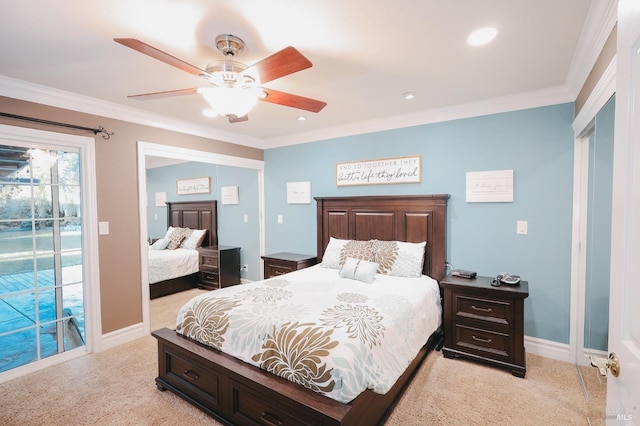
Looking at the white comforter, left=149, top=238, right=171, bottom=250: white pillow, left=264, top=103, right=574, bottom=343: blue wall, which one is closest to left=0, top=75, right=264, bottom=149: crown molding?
left=149, top=238, right=171, bottom=250: white pillow

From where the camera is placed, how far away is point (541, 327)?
2846 millimetres

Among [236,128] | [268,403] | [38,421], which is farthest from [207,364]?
[236,128]

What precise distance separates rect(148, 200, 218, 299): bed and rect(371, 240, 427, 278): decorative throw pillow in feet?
7.66

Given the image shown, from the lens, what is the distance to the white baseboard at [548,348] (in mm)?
2732

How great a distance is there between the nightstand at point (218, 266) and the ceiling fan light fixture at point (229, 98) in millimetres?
2618

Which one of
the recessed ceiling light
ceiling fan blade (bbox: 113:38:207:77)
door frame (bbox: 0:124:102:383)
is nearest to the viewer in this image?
ceiling fan blade (bbox: 113:38:207:77)

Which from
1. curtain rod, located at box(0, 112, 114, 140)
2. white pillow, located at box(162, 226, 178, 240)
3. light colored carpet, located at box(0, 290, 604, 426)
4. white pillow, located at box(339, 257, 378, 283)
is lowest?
light colored carpet, located at box(0, 290, 604, 426)

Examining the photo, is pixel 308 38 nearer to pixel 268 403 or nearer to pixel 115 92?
pixel 115 92

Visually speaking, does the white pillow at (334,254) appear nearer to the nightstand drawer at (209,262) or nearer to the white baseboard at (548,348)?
the nightstand drawer at (209,262)

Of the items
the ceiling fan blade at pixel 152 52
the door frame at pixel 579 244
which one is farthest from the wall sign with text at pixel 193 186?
the door frame at pixel 579 244

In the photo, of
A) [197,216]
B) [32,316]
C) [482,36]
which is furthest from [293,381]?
[197,216]

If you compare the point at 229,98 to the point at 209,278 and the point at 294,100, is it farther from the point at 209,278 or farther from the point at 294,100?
the point at 209,278

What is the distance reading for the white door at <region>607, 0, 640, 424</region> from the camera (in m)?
0.78

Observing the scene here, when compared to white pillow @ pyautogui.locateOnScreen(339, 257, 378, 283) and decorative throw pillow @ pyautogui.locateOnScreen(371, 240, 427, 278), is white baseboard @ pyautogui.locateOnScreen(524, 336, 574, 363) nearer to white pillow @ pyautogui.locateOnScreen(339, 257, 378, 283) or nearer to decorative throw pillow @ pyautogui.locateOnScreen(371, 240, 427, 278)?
decorative throw pillow @ pyautogui.locateOnScreen(371, 240, 427, 278)
